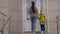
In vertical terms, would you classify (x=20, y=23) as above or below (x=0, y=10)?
below

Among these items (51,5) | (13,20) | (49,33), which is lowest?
(49,33)

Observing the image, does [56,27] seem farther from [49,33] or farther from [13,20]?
[13,20]

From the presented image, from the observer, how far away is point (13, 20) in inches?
357

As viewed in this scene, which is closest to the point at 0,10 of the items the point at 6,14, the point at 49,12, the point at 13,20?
the point at 6,14

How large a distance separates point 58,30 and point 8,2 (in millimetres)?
3093

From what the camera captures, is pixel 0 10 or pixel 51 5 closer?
pixel 0 10

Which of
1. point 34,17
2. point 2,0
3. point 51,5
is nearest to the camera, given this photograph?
point 2,0

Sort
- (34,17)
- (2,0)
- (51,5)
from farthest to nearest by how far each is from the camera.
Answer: (51,5) → (34,17) → (2,0)

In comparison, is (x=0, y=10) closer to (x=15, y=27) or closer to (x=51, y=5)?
(x=15, y=27)

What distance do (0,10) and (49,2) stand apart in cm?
285

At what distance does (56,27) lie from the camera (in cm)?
898

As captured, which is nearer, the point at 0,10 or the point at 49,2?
the point at 0,10

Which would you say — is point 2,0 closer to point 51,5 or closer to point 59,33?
point 51,5

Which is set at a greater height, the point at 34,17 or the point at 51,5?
the point at 51,5
